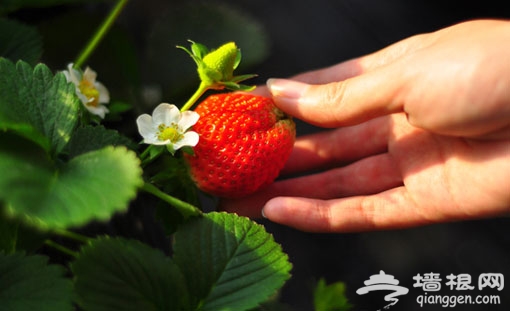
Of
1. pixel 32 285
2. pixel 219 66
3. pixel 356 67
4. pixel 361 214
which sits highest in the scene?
pixel 356 67

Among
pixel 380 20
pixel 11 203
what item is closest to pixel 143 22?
pixel 380 20

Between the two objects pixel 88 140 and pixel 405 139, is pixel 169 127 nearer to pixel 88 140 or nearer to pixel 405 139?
pixel 88 140

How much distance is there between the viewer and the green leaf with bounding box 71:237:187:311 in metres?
0.57

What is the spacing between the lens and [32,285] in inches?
22.2

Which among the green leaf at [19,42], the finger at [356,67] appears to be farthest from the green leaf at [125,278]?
the finger at [356,67]

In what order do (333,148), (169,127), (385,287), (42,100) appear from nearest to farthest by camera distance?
1. (42,100)
2. (169,127)
3. (333,148)
4. (385,287)

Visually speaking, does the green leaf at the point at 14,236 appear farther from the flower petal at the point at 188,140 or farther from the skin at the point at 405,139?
the skin at the point at 405,139

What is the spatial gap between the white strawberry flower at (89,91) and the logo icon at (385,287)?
634 mm

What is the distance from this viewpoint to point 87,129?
629 millimetres

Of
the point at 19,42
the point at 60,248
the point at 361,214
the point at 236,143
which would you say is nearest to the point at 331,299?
the point at 361,214

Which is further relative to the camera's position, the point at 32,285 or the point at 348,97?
the point at 348,97

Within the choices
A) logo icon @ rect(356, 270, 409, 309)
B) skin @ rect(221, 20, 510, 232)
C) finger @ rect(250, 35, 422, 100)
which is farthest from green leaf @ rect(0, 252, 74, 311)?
logo icon @ rect(356, 270, 409, 309)

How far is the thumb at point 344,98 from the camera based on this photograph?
0.74 m

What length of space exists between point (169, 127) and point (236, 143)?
8 cm
